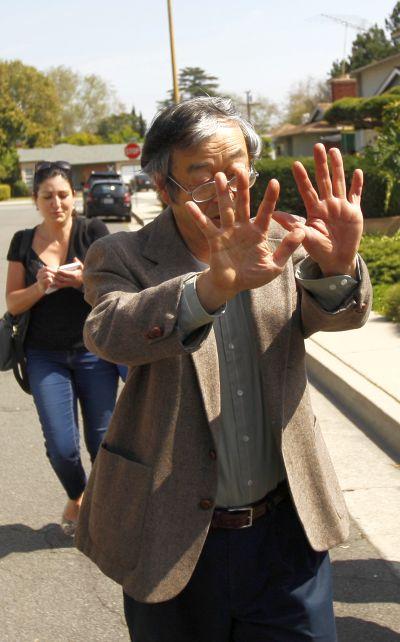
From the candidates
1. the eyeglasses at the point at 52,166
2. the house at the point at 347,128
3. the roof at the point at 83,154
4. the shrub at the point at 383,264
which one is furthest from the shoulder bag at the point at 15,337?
the roof at the point at 83,154

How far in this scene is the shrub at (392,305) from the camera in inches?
374

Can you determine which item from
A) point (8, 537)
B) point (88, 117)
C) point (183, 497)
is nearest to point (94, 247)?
point (183, 497)

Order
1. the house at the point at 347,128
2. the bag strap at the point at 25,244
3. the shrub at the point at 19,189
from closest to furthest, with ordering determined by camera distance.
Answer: the bag strap at the point at 25,244 → the house at the point at 347,128 → the shrub at the point at 19,189

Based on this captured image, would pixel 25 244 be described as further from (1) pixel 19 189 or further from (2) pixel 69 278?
(1) pixel 19 189

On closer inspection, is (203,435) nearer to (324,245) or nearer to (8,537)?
(324,245)

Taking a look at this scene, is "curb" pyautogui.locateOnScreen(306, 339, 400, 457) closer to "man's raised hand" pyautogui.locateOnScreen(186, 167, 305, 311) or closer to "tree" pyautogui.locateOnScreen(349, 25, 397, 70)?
"man's raised hand" pyautogui.locateOnScreen(186, 167, 305, 311)

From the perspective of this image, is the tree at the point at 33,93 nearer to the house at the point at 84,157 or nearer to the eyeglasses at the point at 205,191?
the house at the point at 84,157

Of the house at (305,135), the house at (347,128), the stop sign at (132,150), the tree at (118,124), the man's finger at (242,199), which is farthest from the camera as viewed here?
the tree at (118,124)

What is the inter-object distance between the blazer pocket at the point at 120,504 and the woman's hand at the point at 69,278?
6.64 ft

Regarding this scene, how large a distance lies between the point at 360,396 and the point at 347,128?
35.5 metres

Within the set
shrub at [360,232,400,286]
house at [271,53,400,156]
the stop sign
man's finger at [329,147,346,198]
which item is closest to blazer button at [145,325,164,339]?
man's finger at [329,147,346,198]

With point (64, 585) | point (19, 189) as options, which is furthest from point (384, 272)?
point (19, 189)

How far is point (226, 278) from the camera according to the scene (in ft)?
6.08

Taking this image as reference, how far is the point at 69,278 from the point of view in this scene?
427 centimetres
